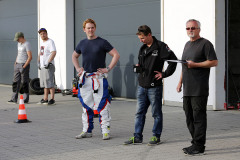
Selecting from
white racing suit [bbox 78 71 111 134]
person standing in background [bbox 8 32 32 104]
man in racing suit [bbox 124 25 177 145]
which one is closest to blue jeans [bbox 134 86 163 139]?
man in racing suit [bbox 124 25 177 145]

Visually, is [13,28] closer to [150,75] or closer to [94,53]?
[94,53]

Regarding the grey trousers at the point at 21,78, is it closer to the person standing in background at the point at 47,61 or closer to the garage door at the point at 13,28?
the person standing in background at the point at 47,61

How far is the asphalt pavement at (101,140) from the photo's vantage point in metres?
6.60

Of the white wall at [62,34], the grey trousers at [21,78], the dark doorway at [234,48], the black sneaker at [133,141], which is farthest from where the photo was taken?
the white wall at [62,34]

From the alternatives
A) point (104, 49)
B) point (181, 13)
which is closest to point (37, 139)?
point (104, 49)

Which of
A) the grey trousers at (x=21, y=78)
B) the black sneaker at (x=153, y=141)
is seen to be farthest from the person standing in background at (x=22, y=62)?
the black sneaker at (x=153, y=141)

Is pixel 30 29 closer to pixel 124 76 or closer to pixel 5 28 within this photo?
pixel 5 28

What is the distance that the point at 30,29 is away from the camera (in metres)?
17.9

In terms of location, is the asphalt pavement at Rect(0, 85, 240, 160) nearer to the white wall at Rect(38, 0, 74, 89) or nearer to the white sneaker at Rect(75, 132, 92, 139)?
the white sneaker at Rect(75, 132, 92, 139)

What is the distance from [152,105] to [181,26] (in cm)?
489

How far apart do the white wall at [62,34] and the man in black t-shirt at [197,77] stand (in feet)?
31.4

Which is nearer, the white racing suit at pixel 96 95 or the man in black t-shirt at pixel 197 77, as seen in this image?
the man in black t-shirt at pixel 197 77

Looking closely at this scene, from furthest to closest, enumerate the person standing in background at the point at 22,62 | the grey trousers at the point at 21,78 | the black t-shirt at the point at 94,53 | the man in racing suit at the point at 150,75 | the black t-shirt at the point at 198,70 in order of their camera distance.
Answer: the grey trousers at the point at 21,78, the person standing in background at the point at 22,62, the black t-shirt at the point at 94,53, the man in racing suit at the point at 150,75, the black t-shirt at the point at 198,70

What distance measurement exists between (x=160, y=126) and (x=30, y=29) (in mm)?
11615
